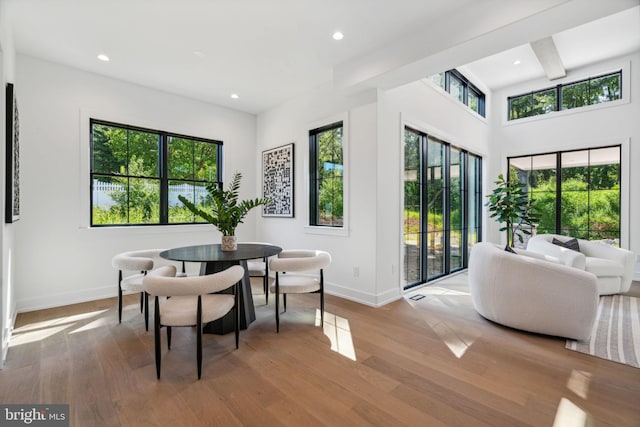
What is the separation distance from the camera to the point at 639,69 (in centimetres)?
473

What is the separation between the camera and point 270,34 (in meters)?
2.88

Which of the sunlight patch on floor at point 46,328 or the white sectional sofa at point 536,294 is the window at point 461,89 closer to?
the white sectional sofa at point 536,294

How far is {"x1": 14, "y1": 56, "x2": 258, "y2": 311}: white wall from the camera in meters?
3.23

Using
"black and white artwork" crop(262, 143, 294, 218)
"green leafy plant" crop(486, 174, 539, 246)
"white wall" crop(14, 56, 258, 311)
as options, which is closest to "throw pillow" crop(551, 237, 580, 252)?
"green leafy plant" crop(486, 174, 539, 246)

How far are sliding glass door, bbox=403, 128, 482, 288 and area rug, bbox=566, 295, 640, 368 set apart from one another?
6.33ft

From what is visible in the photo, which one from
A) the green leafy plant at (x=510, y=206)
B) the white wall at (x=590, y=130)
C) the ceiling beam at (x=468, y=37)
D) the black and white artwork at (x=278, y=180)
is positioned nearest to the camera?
the ceiling beam at (x=468, y=37)

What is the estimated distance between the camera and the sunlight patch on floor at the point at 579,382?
6.04 feet

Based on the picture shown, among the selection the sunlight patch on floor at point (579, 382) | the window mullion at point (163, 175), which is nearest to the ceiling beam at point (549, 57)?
the sunlight patch on floor at point (579, 382)

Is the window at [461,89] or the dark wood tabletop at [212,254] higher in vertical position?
A: the window at [461,89]

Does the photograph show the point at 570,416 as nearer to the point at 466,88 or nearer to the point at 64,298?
the point at 64,298

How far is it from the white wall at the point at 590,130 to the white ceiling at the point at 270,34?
3.91ft

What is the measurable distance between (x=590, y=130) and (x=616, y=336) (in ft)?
14.0

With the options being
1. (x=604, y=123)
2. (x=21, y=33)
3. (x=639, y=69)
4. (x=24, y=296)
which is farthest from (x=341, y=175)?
(x=639, y=69)

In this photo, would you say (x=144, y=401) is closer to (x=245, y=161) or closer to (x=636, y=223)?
(x=245, y=161)
